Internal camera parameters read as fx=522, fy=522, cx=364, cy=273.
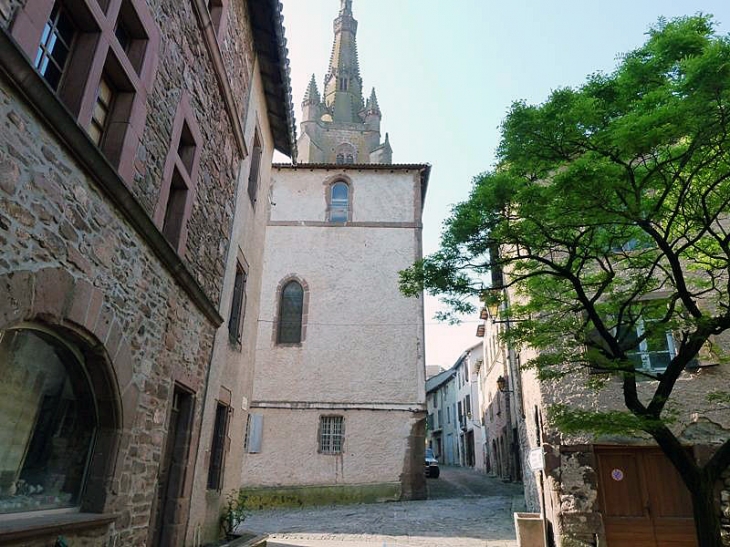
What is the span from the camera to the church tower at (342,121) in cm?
3850

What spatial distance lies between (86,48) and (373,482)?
13327mm

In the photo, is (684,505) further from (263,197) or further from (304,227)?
(304,227)

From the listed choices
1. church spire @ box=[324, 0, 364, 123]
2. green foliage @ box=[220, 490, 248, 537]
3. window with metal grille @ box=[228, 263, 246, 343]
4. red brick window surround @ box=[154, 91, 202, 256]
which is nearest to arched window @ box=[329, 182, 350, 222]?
window with metal grille @ box=[228, 263, 246, 343]

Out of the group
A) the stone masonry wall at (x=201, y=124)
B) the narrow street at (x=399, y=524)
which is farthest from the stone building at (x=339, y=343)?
the stone masonry wall at (x=201, y=124)

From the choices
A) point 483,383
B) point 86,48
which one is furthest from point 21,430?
point 483,383

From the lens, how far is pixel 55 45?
403cm

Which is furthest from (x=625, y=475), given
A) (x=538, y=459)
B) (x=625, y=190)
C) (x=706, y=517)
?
(x=625, y=190)

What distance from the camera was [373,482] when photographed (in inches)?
582

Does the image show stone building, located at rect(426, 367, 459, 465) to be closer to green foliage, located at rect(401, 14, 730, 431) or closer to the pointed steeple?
the pointed steeple

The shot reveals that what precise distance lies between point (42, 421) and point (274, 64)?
819cm

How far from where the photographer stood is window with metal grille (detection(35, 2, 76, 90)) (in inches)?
154

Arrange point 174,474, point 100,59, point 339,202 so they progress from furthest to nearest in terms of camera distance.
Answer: point 339,202 → point 174,474 → point 100,59

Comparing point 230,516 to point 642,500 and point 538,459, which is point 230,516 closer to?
point 538,459

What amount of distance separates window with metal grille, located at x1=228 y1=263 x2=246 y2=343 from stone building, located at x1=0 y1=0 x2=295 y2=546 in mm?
899
